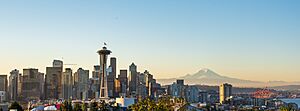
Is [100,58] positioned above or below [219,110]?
above

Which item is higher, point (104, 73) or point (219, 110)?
point (104, 73)

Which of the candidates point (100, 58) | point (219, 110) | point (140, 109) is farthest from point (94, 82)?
point (140, 109)

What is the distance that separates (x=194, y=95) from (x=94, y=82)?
112ft

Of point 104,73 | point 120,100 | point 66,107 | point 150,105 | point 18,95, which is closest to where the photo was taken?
point 150,105

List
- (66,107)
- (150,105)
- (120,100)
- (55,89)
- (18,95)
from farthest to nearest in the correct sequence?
(55,89) → (18,95) → (120,100) → (66,107) → (150,105)

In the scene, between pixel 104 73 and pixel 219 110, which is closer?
pixel 219 110

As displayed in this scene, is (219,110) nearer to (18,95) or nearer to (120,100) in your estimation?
(120,100)

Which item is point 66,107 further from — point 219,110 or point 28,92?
point 28,92

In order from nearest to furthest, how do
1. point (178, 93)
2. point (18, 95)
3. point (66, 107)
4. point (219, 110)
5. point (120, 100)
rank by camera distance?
point (66, 107)
point (120, 100)
point (219, 110)
point (18, 95)
point (178, 93)

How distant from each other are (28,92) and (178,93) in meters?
48.3

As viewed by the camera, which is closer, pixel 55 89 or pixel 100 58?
pixel 100 58

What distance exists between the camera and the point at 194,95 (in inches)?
7338

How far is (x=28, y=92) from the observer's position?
156 m

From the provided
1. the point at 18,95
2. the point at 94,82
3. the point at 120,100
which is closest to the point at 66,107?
the point at 120,100
